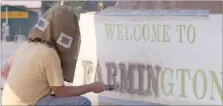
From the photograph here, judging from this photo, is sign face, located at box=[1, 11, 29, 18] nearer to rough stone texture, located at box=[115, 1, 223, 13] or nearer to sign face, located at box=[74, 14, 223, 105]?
sign face, located at box=[74, 14, 223, 105]

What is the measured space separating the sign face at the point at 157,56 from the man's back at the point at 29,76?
1.37 meters

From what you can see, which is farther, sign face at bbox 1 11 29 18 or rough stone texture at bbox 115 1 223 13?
sign face at bbox 1 11 29 18

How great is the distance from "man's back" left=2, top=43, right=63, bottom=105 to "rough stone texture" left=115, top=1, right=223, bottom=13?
144cm

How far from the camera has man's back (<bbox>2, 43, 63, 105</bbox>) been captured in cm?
331

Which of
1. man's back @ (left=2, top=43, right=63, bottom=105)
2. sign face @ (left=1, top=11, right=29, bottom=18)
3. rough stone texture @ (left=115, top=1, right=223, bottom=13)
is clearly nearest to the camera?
man's back @ (left=2, top=43, right=63, bottom=105)

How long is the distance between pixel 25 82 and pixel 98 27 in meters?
1.71

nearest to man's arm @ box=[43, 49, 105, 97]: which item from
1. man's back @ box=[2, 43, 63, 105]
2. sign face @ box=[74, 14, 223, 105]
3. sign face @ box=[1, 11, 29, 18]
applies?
man's back @ box=[2, 43, 63, 105]

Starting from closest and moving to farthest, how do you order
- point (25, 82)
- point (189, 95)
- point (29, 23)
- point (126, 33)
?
point (25, 82) < point (189, 95) < point (126, 33) < point (29, 23)

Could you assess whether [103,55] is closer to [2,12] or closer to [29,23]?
[29,23]

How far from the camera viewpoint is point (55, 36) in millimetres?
3426

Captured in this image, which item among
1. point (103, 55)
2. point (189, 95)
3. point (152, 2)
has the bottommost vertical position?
point (189, 95)

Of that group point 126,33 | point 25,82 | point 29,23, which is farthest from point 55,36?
point 29,23

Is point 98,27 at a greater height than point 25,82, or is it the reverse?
point 98,27

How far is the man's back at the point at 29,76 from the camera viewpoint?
3.31 m
